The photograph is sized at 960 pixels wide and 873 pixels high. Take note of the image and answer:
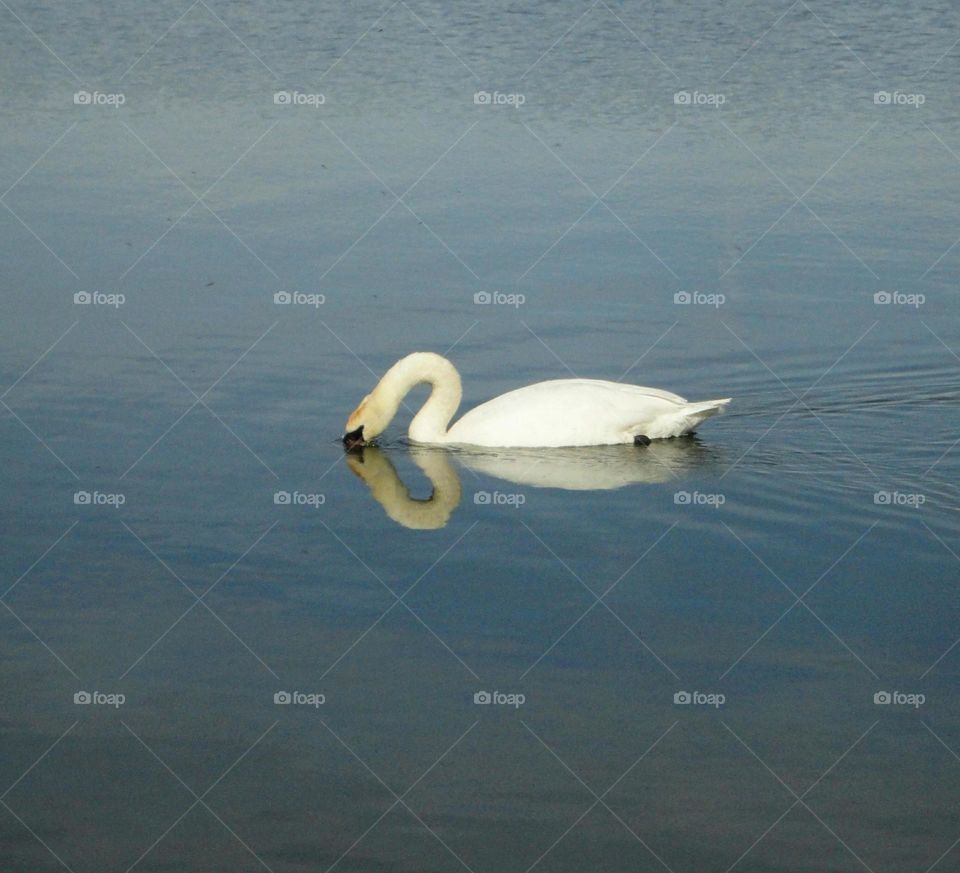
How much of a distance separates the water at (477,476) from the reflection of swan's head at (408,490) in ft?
0.12

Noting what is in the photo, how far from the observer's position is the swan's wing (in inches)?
492

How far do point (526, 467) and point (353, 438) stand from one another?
1.28 metres

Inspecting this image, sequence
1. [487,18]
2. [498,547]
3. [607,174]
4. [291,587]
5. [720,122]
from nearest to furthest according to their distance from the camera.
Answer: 1. [291,587]
2. [498,547]
3. [607,174]
4. [720,122]
5. [487,18]

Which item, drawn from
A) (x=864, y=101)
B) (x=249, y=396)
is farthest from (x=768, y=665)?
(x=864, y=101)

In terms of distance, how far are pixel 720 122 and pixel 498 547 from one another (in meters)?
11.6

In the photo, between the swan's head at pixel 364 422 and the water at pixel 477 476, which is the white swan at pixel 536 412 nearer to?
the swan's head at pixel 364 422

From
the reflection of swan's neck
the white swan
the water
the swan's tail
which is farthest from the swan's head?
the swan's tail

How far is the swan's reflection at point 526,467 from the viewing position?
38.8 feet

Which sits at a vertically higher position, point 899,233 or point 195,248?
point 899,233

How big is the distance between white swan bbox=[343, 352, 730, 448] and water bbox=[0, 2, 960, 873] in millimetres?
208

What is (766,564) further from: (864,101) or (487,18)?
(487,18)

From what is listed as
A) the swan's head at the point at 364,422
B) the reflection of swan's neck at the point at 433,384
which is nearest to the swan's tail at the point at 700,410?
the reflection of swan's neck at the point at 433,384

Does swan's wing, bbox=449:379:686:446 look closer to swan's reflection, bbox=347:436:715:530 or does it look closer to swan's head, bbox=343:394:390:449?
swan's reflection, bbox=347:436:715:530

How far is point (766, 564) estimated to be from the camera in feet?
34.1
